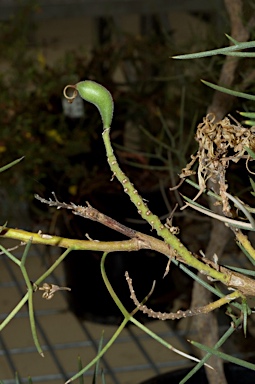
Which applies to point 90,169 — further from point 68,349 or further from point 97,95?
point 97,95

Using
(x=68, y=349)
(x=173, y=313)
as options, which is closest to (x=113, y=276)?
(x=68, y=349)

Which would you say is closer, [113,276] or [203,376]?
[203,376]

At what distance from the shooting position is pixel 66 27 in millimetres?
1835

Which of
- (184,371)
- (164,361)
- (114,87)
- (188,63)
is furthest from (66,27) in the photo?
(184,371)

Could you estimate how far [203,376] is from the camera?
1.89 ft

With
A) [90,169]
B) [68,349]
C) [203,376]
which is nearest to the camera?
[203,376]

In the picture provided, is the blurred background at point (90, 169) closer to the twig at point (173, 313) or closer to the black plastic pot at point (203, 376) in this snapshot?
the black plastic pot at point (203, 376)

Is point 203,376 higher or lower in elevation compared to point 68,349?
higher

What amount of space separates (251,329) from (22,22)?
0.63 m

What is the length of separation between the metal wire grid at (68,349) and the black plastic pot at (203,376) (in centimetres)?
29

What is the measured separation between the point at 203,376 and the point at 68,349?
36 centimetres

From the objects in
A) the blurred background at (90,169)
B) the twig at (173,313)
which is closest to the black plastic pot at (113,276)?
the blurred background at (90,169)

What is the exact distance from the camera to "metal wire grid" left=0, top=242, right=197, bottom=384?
88 centimetres

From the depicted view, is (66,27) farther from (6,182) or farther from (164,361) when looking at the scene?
(164,361)
